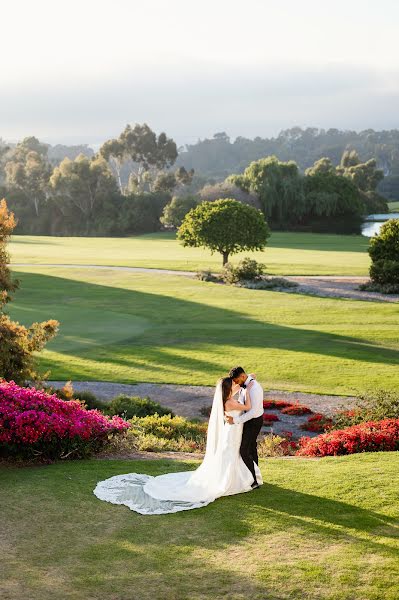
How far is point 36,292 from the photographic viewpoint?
48344mm

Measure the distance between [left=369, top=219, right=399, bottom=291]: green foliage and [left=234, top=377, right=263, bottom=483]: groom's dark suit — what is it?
3665 centimetres

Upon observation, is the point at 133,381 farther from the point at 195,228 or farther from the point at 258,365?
the point at 195,228

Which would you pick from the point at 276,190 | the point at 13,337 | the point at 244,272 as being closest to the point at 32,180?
the point at 276,190

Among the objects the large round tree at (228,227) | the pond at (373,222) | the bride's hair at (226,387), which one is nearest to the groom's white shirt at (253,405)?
the bride's hair at (226,387)

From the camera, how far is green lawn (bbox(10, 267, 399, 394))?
27.1 metres

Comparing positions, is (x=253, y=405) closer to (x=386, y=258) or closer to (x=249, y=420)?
(x=249, y=420)

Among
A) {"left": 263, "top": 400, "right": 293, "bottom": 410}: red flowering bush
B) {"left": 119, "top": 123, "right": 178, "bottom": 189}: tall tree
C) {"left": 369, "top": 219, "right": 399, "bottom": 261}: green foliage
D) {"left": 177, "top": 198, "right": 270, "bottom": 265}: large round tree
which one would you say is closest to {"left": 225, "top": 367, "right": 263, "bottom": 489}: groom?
{"left": 263, "top": 400, "right": 293, "bottom": 410}: red flowering bush

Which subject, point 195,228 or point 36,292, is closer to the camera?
point 36,292

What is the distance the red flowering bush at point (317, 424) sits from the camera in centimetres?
2008

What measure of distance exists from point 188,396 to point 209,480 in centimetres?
1239

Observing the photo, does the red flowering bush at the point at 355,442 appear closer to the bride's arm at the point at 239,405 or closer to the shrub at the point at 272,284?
the bride's arm at the point at 239,405

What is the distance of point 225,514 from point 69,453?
162 inches

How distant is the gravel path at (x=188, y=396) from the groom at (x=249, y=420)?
8.84 meters

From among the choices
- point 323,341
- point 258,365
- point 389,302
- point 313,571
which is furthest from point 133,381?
point 389,302
